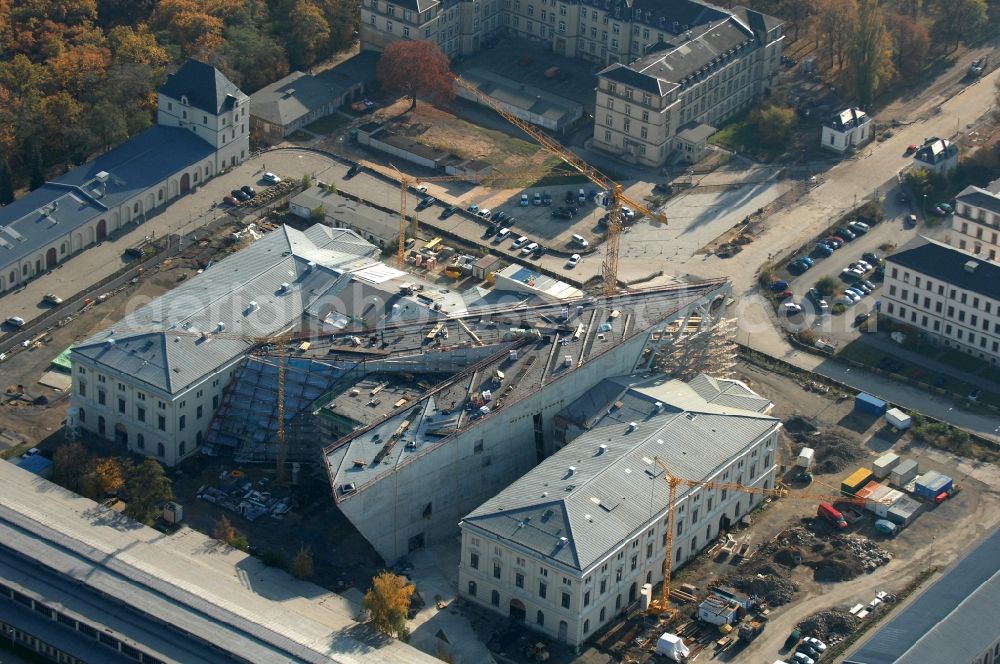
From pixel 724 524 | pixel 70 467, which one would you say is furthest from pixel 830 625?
pixel 70 467

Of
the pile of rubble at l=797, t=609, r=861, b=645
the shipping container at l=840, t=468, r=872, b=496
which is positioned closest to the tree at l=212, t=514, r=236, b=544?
the pile of rubble at l=797, t=609, r=861, b=645

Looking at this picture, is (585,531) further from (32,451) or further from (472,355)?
(32,451)

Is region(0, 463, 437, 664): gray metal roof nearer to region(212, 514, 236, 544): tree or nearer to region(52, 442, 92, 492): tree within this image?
region(212, 514, 236, 544): tree

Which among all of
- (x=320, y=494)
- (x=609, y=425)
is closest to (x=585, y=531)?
(x=609, y=425)

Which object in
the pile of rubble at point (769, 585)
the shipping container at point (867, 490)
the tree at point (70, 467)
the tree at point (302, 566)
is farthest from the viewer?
the shipping container at point (867, 490)

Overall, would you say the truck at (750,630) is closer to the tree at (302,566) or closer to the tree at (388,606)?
the tree at (388,606)

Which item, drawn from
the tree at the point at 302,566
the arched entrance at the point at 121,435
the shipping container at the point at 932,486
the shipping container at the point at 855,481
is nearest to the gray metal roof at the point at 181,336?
the arched entrance at the point at 121,435
